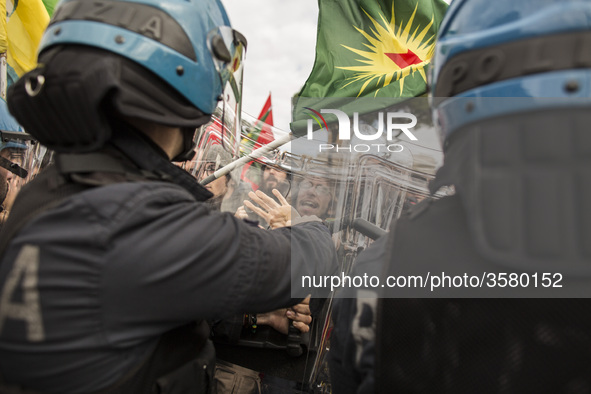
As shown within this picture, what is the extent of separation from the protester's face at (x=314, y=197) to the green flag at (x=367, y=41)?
832mm

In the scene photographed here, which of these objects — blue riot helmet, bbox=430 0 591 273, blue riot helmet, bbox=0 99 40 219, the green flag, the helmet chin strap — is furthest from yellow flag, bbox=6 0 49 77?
blue riot helmet, bbox=430 0 591 273

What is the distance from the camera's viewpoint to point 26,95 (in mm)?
1157

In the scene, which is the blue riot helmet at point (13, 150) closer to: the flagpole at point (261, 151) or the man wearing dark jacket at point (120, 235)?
the flagpole at point (261, 151)

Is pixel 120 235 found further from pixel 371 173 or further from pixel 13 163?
pixel 13 163

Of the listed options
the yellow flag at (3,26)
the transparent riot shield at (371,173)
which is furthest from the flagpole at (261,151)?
the yellow flag at (3,26)

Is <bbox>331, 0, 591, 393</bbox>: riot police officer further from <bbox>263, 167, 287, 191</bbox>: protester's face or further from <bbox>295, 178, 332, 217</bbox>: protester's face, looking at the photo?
<bbox>263, 167, 287, 191</bbox>: protester's face

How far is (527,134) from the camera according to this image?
2.65ft

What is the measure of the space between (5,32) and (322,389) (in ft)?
16.0

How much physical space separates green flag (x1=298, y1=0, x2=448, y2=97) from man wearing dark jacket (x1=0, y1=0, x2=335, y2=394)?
178 cm

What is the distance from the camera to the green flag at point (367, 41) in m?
2.96

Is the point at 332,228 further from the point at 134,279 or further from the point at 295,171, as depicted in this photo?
the point at 134,279

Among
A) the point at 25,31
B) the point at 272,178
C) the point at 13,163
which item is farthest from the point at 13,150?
the point at 272,178

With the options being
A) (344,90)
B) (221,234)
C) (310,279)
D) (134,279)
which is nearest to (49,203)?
(134,279)

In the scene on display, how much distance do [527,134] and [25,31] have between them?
488 cm
